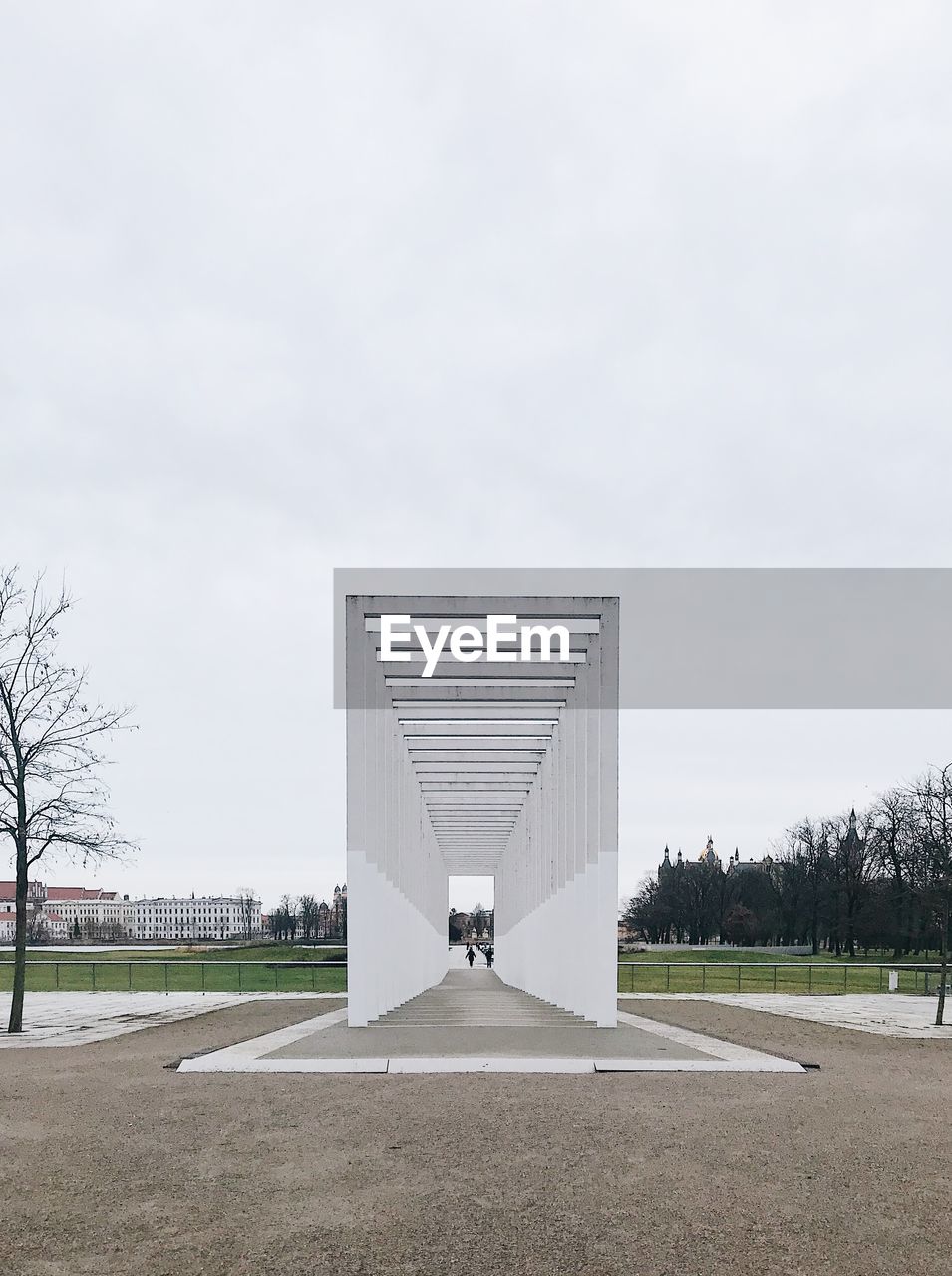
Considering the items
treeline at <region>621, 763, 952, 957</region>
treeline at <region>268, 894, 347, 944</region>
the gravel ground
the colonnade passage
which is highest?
the colonnade passage

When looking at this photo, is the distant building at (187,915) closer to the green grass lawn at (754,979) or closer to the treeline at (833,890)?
the treeline at (833,890)

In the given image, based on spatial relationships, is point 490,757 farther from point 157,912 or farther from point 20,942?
point 157,912

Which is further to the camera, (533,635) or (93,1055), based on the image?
(533,635)

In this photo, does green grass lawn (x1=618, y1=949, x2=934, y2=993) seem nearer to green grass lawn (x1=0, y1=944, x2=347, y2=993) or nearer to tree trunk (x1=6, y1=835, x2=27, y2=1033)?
green grass lawn (x1=0, y1=944, x2=347, y2=993)

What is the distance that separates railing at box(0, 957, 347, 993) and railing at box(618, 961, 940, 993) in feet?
31.5

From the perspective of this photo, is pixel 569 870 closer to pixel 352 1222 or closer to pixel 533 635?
pixel 533 635

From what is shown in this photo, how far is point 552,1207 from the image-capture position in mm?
6793

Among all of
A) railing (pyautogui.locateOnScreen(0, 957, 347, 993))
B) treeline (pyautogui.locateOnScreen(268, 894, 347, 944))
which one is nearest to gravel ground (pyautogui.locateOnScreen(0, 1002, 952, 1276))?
railing (pyautogui.locateOnScreen(0, 957, 347, 993))

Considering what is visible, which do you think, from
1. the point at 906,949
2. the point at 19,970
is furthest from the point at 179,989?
the point at 906,949

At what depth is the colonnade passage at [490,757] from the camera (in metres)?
17.9

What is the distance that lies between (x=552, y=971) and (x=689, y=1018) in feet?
18.5

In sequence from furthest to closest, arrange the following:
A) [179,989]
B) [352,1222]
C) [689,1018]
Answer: [179,989] < [689,1018] < [352,1222]

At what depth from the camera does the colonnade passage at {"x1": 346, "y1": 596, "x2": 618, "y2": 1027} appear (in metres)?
17.9

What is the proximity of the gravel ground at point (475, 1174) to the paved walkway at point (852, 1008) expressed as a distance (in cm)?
878
